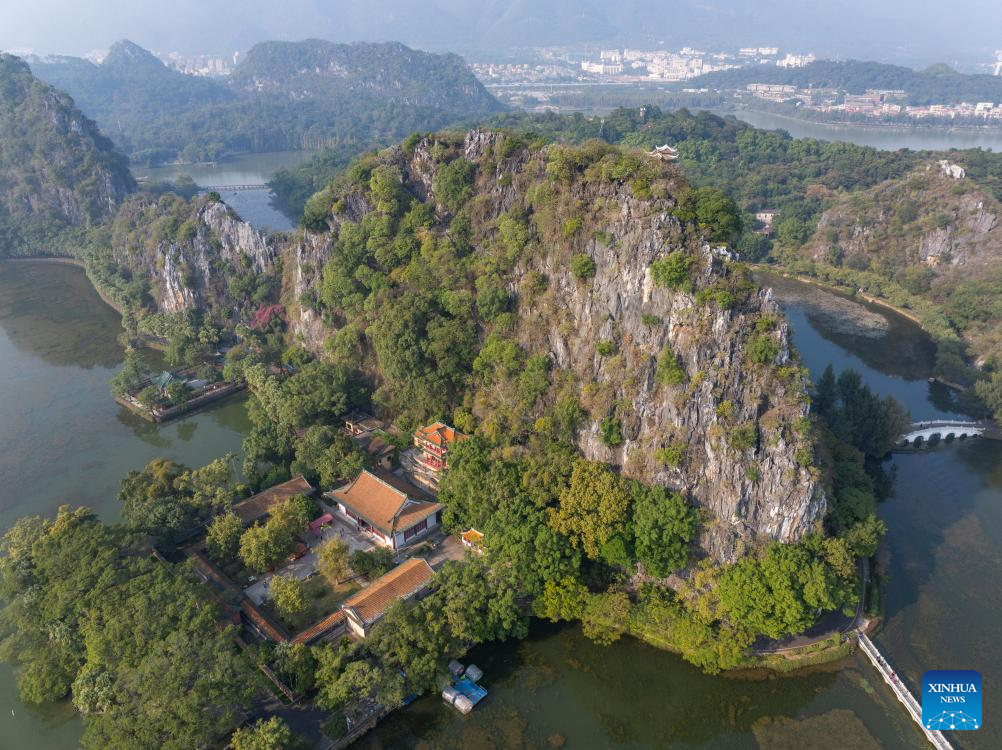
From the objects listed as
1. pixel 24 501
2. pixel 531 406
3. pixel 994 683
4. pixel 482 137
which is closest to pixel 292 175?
pixel 482 137

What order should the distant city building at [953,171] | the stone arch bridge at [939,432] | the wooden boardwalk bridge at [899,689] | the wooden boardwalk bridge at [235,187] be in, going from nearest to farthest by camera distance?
the wooden boardwalk bridge at [899,689] < the stone arch bridge at [939,432] < the distant city building at [953,171] < the wooden boardwalk bridge at [235,187]

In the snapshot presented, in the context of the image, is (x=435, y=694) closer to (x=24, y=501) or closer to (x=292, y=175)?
(x=24, y=501)

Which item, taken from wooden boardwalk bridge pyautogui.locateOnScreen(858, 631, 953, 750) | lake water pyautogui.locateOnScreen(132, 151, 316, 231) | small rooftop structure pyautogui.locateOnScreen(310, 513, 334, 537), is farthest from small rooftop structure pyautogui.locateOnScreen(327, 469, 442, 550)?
lake water pyautogui.locateOnScreen(132, 151, 316, 231)

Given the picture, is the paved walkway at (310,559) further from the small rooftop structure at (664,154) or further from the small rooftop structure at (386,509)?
the small rooftop structure at (664,154)

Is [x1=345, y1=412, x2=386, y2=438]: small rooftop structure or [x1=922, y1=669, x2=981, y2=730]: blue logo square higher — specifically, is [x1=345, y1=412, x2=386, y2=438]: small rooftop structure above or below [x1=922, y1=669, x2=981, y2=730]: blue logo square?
above

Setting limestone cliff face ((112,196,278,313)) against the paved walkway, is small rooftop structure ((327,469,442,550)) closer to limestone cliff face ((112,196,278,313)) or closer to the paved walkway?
the paved walkway

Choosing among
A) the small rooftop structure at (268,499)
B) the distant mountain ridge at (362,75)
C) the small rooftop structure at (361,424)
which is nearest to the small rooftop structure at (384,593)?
the small rooftop structure at (268,499)
